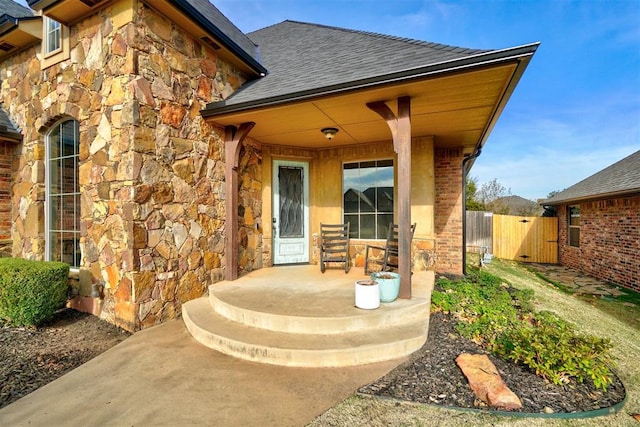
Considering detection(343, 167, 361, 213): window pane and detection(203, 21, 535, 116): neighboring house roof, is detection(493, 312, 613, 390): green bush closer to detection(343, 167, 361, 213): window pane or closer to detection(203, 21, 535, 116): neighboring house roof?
detection(203, 21, 535, 116): neighboring house roof

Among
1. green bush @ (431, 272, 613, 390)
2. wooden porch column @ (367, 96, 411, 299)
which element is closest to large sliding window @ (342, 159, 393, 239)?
green bush @ (431, 272, 613, 390)

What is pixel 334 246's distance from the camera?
18.7 feet

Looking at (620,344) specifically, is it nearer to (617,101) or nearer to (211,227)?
(211,227)

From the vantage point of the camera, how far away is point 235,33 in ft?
20.2

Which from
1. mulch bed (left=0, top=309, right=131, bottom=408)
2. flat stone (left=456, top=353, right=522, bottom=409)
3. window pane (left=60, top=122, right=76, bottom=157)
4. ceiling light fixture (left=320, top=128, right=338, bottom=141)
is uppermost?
ceiling light fixture (left=320, top=128, right=338, bottom=141)

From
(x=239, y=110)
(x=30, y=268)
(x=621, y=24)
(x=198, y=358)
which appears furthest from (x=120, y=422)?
(x=621, y=24)

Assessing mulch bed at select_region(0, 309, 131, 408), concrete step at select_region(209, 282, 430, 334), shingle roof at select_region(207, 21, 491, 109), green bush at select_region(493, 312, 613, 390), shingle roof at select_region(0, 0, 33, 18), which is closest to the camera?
green bush at select_region(493, 312, 613, 390)

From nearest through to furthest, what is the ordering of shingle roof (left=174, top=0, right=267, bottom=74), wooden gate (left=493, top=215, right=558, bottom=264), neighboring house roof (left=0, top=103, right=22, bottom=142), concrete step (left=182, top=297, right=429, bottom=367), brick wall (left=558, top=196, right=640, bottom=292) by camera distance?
concrete step (left=182, top=297, right=429, bottom=367) < shingle roof (left=174, top=0, right=267, bottom=74) < neighboring house roof (left=0, top=103, right=22, bottom=142) < brick wall (left=558, top=196, right=640, bottom=292) < wooden gate (left=493, top=215, right=558, bottom=264)

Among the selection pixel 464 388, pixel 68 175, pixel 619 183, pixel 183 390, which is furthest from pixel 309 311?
pixel 619 183

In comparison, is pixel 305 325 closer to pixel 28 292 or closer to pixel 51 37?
pixel 28 292

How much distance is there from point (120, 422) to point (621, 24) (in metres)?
12.9

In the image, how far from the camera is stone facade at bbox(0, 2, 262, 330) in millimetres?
3607

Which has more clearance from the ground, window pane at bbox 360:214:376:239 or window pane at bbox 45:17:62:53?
window pane at bbox 45:17:62:53

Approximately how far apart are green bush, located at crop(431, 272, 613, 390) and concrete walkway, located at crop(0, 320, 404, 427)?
107cm
